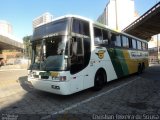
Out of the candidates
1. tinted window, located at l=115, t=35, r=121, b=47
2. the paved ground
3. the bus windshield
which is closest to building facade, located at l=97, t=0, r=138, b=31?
tinted window, located at l=115, t=35, r=121, b=47

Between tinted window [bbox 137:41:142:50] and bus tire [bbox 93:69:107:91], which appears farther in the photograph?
tinted window [bbox 137:41:142:50]

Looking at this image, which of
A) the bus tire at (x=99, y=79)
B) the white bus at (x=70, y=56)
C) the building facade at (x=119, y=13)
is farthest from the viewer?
the building facade at (x=119, y=13)

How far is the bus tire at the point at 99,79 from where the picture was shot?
945 centimetres

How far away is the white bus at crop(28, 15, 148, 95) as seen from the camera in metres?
7.52

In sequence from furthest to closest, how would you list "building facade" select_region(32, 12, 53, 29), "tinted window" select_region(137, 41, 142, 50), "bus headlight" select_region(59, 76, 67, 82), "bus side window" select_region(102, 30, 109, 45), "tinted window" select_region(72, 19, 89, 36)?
"tinted window" select_region(137, 41, 142, 50)
"bus side window" select_region(102, 30, 109, 45)
"building facade" select_region(32, 12, 53, 29)
"tinted window" select_region(72, 19, 89, 36)
"bus headlight" select_region(59, 76, 67, 82)

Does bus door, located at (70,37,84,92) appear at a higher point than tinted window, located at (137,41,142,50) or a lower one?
lower

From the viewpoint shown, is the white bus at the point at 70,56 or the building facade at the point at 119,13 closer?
the white bus at the point at 70,56

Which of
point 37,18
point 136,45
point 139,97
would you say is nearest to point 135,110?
point 139,97

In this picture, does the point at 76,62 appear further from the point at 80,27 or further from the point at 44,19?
the point at 44,19

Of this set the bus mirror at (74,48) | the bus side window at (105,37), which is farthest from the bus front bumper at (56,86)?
the bus side window at (105,37)

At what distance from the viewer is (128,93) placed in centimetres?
905

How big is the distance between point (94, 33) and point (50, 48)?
7.74 ft

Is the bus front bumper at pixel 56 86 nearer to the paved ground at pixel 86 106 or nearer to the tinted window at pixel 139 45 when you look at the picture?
the paved ground at pixel 86 106

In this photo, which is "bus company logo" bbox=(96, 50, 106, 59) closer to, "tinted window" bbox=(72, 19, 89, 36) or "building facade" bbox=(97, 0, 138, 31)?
"tinted window" bbox=(72, 19, 89, 36)
